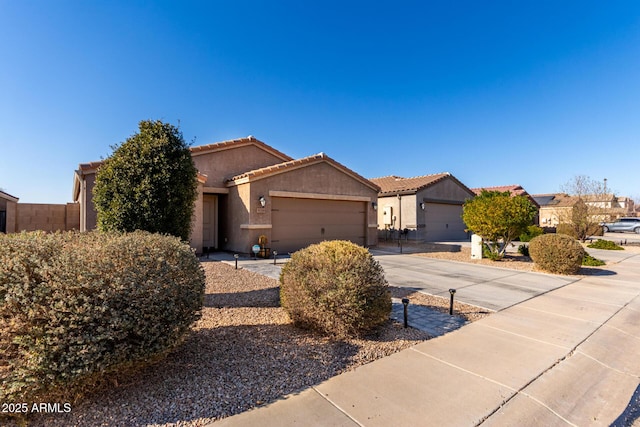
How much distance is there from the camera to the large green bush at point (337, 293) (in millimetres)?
4137

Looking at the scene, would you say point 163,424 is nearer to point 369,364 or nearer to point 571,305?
point 369,364

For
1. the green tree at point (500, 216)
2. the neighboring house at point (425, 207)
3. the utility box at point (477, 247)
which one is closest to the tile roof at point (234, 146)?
the neighboring house at point (425, 207)

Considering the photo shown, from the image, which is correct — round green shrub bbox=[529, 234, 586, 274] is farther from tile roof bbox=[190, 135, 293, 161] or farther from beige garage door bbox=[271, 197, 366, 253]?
tile roof bbox=[190, 135, 293, 161]

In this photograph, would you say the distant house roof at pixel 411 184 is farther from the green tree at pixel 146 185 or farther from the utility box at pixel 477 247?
the green tree at pixel 146 185

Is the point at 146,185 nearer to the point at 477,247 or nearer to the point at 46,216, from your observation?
the point at 477,247

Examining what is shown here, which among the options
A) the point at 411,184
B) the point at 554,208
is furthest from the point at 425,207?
the point at 554,208

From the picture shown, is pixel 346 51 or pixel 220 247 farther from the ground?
pixel 346 51

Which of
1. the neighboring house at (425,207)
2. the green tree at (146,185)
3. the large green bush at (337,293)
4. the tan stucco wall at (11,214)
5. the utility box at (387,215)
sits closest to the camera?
the large green bush at (337,293)

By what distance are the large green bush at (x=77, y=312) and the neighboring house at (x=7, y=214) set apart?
589 inches

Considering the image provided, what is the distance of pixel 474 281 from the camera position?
8320mm

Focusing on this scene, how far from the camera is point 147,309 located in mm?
2715

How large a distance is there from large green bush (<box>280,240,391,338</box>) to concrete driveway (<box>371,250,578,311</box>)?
309cm

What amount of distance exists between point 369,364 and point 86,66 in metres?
10.9

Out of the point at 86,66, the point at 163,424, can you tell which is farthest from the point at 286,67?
the point at 163,424
